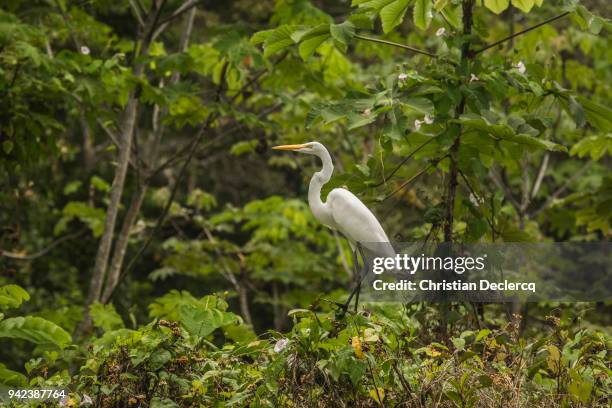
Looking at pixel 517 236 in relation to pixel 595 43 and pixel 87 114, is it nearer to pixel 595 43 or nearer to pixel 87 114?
pixel 87 114

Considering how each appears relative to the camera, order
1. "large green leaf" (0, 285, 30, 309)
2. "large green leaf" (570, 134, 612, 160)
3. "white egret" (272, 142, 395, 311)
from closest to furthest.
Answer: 1. "large green leaf" (0, 285, 30, 309)
2. "white egret" (272, 142, 395, 311)
3. "large green leaf" (570, 134, 612, 160)

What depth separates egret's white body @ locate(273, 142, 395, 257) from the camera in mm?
3178

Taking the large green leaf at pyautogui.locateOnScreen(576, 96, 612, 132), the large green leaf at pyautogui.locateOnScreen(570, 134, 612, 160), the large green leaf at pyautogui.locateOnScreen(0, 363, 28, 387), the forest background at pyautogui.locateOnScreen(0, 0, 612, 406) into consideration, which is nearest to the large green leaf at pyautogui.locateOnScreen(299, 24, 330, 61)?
the forest background at pyautogui.locateOnScreen(0, 0, 612, 406)

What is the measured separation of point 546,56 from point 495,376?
394cm

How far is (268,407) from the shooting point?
2.80 meters

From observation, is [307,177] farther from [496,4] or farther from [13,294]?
[13,294]

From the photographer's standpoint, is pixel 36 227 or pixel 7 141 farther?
pixel 36 227

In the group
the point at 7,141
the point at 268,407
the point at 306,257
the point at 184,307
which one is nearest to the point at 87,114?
the point at 7,141

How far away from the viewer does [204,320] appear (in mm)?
3152

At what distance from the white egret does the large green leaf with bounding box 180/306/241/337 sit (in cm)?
49

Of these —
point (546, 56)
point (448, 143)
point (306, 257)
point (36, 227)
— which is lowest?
point (36, 227)

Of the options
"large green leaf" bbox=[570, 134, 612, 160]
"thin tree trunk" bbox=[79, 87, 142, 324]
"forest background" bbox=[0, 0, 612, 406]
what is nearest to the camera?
"forest background" bbox=[0, 0, 612, 406]

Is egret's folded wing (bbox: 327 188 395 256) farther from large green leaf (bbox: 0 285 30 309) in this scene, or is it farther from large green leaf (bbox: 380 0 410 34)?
large green leaf (bbox: 0 285 30 309)

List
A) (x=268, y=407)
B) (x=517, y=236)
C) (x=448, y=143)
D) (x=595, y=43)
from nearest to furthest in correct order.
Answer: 1. (x=268, y=407)
2. (x=448, y=143)
3. (x=517, y=236)
4. (x=595, y=43)
